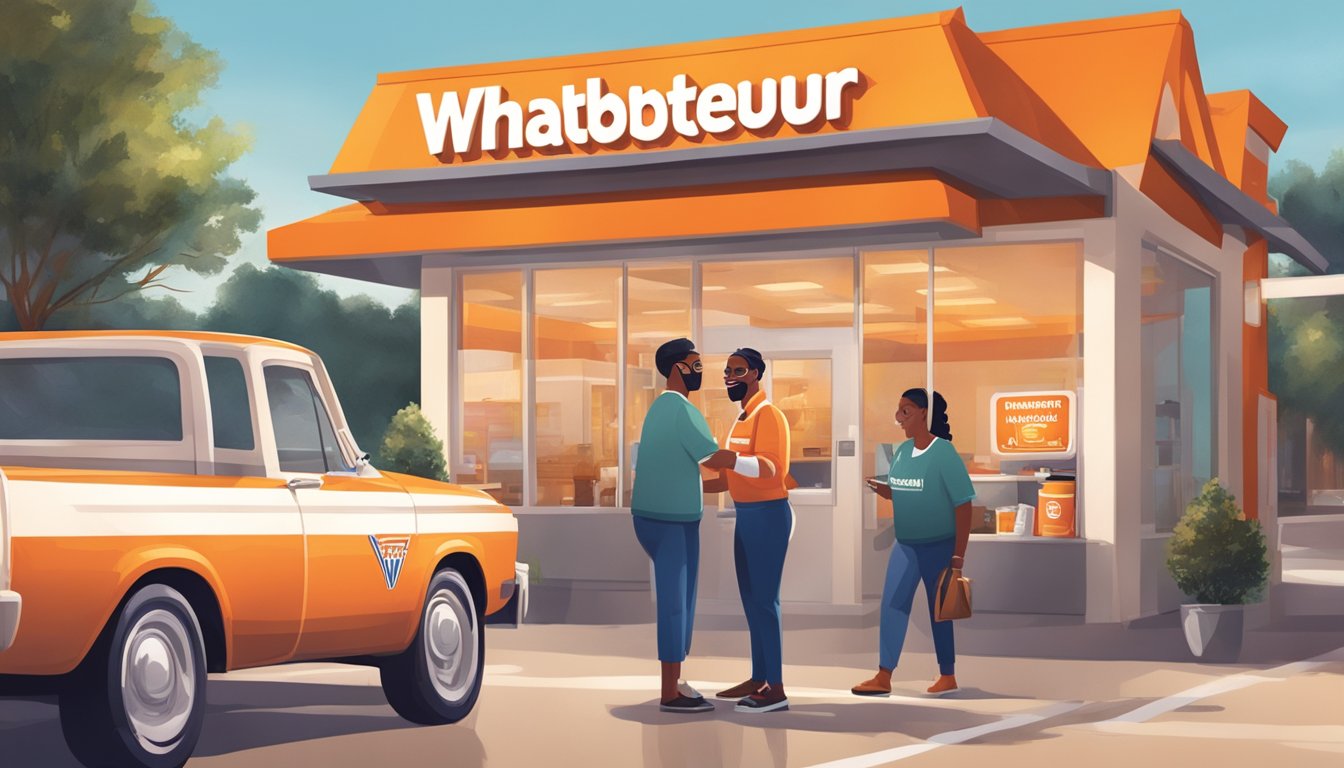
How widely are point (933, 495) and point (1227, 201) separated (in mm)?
10466

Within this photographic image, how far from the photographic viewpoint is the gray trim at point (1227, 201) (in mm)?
18125

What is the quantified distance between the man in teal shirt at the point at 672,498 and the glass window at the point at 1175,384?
29.6ft

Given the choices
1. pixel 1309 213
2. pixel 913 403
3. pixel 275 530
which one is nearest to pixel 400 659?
pixel 275 530

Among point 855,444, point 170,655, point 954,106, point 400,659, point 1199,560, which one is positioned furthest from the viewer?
point 855,444

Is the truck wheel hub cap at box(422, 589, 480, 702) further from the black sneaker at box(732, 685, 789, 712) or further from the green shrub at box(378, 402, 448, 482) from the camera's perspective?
the green shrub at box(378, 402, 448, 482)

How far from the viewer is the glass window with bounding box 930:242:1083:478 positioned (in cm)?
1738

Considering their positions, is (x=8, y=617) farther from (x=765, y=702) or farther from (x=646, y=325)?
(x=646, y=325)

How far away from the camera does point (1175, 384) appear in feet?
66.2

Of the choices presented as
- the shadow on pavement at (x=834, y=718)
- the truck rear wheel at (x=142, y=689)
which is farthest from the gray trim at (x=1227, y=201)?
the truck rear wheel at (x=142, y=689)

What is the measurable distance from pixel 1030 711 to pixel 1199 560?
4.19m

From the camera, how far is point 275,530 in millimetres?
8805

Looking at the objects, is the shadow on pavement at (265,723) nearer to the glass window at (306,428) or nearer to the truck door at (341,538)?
the truck door at (341,538)

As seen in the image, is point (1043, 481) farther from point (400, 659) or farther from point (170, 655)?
point (170, 655)

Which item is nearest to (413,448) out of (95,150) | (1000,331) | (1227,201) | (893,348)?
(893,348)
